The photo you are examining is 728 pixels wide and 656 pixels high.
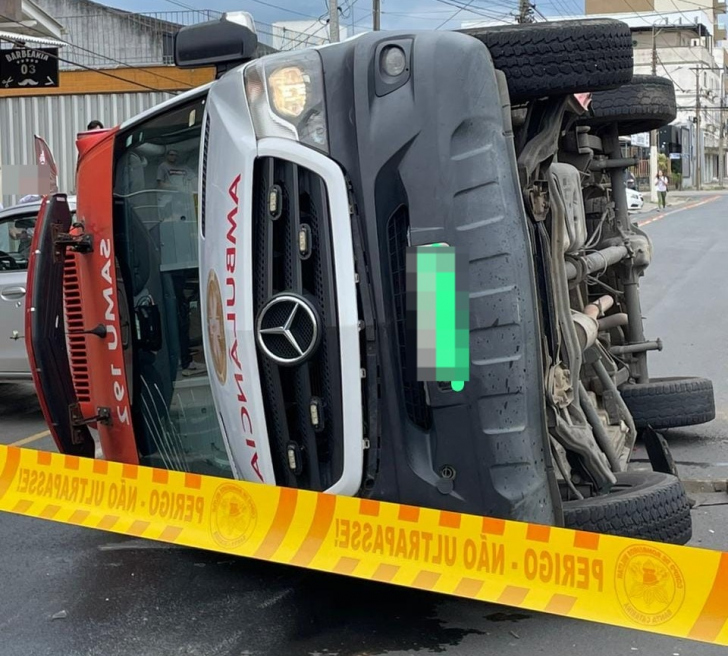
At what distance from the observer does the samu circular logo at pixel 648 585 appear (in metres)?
3.19

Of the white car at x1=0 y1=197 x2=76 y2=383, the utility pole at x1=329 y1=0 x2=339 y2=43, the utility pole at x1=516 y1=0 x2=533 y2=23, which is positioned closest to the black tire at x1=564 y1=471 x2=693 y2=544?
the white car at x1=0 y1=197 x2=76 y2=383

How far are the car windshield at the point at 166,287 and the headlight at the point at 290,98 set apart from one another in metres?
0.51

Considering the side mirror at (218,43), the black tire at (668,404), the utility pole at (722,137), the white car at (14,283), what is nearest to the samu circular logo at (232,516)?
the side mirror at (218,43)

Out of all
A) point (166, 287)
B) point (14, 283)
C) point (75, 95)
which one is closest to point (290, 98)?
point (166, 287)

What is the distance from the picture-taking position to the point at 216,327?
13.1 feet

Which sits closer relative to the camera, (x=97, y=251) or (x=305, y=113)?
(x=305, y=113)

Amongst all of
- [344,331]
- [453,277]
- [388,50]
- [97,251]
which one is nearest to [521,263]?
[453,277]

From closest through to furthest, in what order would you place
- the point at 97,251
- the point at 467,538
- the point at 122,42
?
the point at 467,538, the point at 97,251, the point at 122,42

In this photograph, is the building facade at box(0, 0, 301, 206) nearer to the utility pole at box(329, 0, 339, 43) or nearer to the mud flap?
the utility pole at box(329, 0, 339, 43)

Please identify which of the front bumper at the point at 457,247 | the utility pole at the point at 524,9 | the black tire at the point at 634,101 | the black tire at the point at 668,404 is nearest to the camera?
the front bumper at the point at 457,247

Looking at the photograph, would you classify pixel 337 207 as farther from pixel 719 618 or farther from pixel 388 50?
pixel 719 618

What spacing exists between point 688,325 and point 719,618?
9.68 metres

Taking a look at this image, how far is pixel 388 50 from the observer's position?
11.9ft

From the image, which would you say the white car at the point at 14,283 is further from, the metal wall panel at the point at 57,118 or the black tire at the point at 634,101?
the metal wall panel at the point at 57,118
